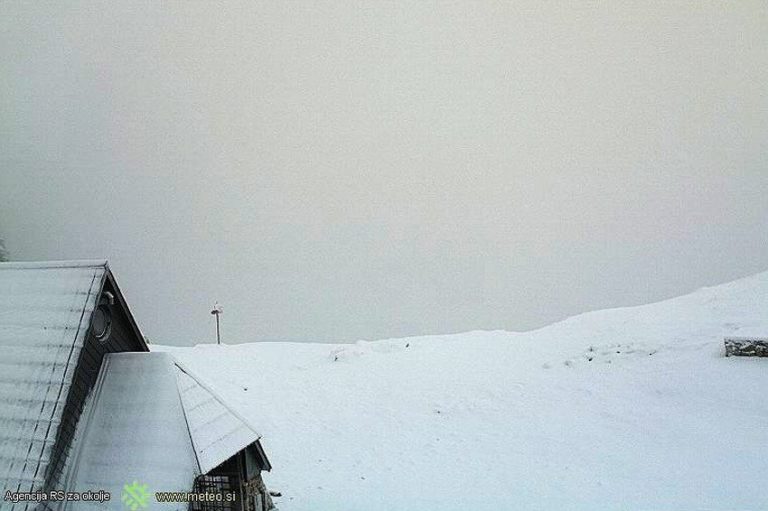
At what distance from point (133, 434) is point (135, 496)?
40.2 inches

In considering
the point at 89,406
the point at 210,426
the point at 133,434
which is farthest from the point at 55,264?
the point at 210,426

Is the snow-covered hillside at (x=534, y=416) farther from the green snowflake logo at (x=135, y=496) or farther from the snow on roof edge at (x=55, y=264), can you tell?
the snow on roof edge at (x=55, y=264)

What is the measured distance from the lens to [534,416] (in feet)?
56.6

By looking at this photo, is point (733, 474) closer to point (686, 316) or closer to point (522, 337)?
point (686, 316)

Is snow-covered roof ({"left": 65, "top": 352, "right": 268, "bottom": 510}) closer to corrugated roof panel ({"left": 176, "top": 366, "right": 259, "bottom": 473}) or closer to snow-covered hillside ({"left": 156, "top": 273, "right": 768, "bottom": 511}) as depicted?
corrugated roof panel ({"left": 176, "top": 366, "right": 259, "bottom": 473})

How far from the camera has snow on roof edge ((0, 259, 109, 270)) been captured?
27.0ft

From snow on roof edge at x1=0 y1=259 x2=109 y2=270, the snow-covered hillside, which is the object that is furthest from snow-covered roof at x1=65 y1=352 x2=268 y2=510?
the snow-covered hillside

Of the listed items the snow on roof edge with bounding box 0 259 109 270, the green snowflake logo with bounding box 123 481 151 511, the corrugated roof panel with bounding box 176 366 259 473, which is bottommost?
the green snowflake logo with bounding box 123 481 151 511

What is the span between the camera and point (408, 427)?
1741 cm

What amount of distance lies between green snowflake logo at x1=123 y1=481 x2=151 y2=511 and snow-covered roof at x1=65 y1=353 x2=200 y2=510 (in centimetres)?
7

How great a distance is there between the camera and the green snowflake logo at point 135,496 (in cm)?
731

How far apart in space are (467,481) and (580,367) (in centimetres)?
1074

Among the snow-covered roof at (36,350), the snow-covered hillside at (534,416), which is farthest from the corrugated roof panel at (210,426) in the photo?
the snow-covered hillside at (534,416)

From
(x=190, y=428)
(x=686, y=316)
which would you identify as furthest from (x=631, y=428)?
(x=190, y=428)
